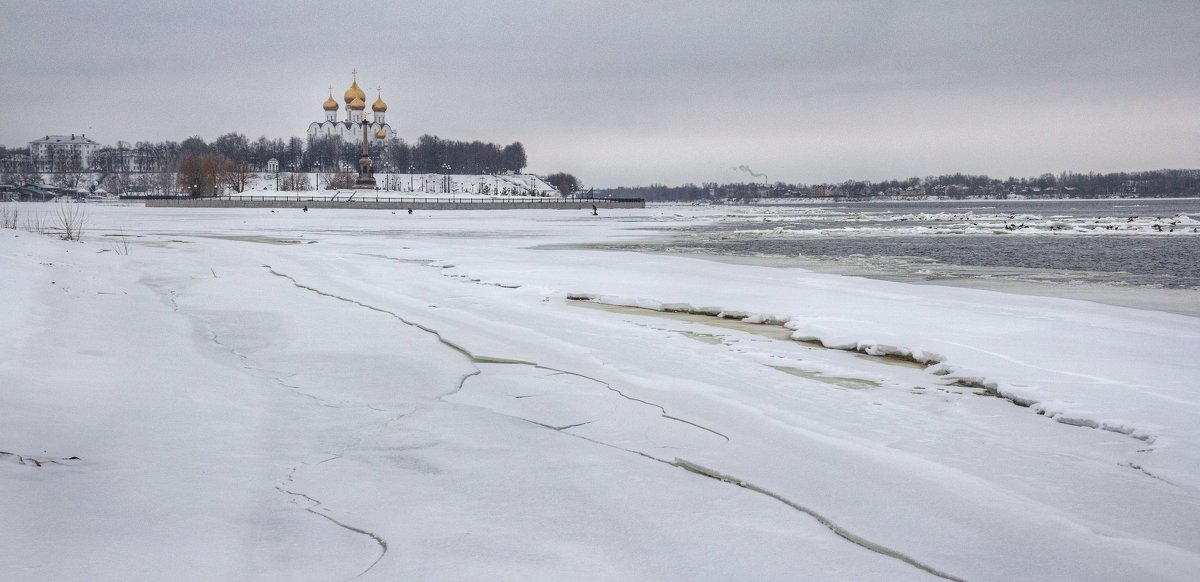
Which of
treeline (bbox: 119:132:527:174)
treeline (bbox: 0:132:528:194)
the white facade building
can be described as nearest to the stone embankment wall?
treeline (bbox: 0:132:528:194)

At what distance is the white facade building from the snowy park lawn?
194 m

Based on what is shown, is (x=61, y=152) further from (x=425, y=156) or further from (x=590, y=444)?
(x=590, y=444)

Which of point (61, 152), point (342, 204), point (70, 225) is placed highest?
point (61, 152)

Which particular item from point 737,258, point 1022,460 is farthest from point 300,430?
point 737,258

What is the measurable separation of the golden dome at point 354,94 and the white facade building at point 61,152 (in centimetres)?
7866

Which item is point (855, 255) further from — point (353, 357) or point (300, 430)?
point (300, 430)

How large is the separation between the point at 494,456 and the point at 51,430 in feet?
8.06

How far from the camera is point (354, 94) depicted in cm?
12794

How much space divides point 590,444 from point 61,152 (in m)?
209

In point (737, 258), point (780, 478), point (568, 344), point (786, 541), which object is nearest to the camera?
point (786, 541)

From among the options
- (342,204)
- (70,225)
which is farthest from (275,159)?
(70,225)

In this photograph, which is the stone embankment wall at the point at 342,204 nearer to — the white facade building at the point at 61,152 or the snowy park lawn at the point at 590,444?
the snowy park lawn at the point at 590,444

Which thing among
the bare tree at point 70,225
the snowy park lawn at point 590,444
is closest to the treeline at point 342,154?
the bare tree at point 70,225

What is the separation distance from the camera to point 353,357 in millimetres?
7398
